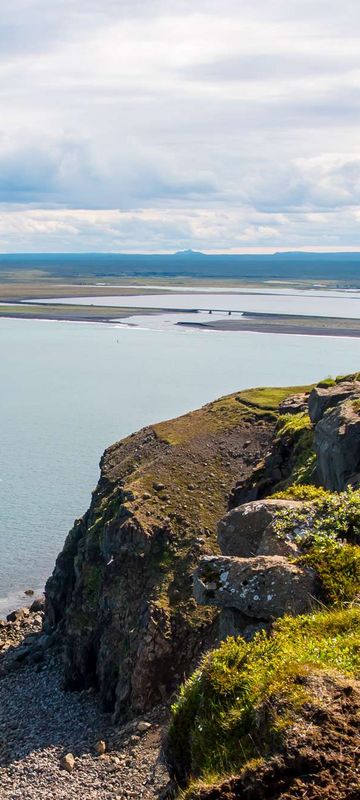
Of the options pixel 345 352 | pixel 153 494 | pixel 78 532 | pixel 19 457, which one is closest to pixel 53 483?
pixel 19 457

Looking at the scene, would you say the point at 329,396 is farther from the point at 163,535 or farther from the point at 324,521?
the point at 324,521

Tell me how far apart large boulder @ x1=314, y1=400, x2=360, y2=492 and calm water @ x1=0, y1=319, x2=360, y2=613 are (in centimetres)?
2896

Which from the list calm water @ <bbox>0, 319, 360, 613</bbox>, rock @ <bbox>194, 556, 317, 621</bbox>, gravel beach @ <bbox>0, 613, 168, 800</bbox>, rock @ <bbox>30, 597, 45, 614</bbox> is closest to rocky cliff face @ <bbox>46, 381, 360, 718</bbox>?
gravel beach @ <bbox>0, 613, 168, 800</bbox>

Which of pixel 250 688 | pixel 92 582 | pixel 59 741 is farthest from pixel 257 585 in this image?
pixel 92 582

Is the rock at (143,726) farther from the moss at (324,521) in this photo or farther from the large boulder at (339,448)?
the moss at (324,521)

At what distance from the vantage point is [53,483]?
85.8 metres

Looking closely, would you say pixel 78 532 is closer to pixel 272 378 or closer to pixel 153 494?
pixel 153 494

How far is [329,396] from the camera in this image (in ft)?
160

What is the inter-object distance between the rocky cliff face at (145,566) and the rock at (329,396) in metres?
9.45

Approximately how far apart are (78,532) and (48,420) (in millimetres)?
56878

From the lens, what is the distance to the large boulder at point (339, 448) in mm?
36562

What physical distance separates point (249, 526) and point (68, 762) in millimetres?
19104

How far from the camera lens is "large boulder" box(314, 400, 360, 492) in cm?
3656

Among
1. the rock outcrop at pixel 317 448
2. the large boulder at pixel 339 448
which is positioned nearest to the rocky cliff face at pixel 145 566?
the rock outcrop at pixel 317 448
